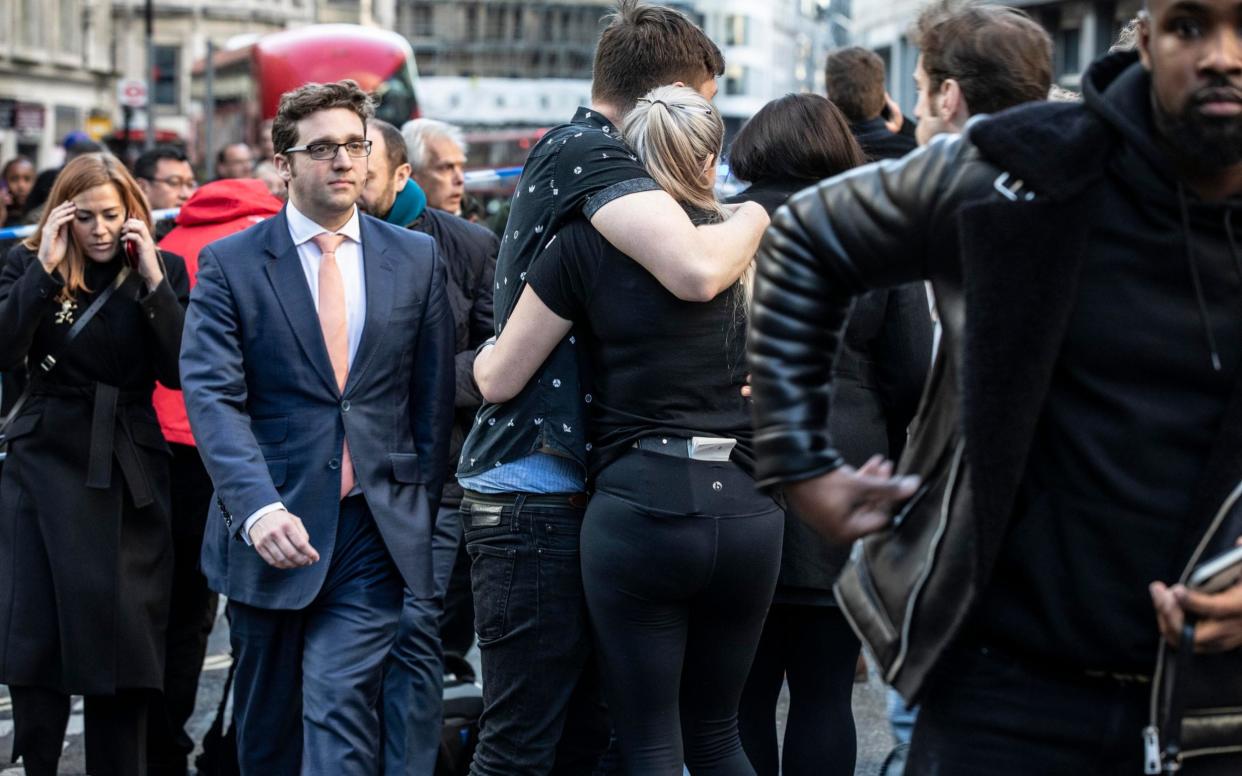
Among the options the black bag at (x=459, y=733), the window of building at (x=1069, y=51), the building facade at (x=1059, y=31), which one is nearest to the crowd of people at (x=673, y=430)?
the black bag at (x=459, y=733)

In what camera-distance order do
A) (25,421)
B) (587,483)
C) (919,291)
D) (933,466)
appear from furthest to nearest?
(25,421) → (919,291) → (587,483) → (933,466)

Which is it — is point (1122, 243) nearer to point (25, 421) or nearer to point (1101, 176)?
point (1101, 176)

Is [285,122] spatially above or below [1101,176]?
below

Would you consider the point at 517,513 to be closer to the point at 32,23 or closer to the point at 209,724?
the point at 209,724

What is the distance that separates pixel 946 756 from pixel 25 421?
398 centimetres

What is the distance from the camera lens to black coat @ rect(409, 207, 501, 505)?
6270mm

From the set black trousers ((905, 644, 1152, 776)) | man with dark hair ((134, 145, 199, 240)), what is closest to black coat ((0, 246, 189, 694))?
man with dark hair ((134, 145, 199, 240))

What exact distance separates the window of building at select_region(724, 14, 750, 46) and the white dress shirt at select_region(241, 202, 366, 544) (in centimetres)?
12598

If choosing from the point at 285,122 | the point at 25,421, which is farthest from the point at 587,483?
the point at 25,421

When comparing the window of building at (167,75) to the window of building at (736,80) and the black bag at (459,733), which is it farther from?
the black bag at (459,733)

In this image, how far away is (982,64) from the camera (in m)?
4.59

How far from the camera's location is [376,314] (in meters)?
4.92

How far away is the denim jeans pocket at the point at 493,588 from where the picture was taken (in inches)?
166

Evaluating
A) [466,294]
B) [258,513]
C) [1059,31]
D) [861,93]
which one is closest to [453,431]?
[466,294]
